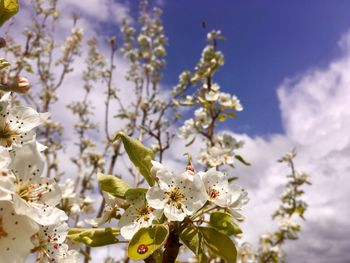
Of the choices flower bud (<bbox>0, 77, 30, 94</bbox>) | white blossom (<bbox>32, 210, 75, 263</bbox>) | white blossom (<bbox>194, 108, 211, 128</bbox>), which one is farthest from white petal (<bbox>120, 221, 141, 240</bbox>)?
white blossom (<bbox>194, 108, 211, 128</bbox>)

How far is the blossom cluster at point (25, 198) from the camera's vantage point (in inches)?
36.8

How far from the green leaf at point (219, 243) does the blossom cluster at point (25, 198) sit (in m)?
0.45

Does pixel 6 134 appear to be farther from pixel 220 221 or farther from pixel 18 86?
pixel 220 221

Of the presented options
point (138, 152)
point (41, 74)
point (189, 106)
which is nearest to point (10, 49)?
point (41, 74)

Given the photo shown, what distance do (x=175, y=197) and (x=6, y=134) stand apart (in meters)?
0.63

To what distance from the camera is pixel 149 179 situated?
1.52 m

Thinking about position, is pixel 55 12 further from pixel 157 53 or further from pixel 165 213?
pixel 165 213

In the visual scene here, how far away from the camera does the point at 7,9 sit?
4.11ft

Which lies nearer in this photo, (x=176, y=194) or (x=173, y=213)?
(x=173, y=213)

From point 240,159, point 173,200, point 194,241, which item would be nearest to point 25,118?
point 173,200

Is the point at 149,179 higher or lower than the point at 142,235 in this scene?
higher

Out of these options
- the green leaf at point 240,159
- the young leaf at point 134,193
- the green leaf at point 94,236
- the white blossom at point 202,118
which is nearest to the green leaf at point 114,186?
the young leaf at point 134,193

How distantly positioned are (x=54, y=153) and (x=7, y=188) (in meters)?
4.99

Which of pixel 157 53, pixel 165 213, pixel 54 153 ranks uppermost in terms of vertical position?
pixel 157 53
